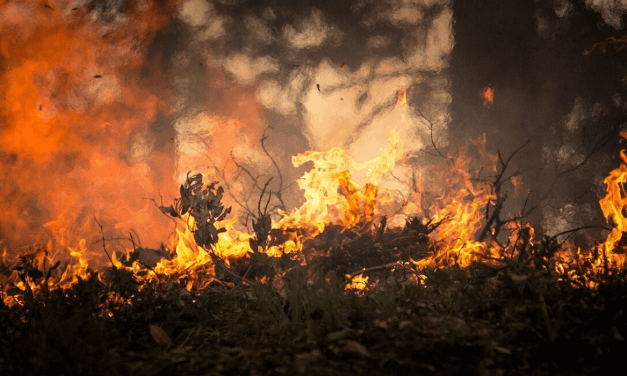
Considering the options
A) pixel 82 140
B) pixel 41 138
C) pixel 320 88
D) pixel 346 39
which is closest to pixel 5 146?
pixel 41 138

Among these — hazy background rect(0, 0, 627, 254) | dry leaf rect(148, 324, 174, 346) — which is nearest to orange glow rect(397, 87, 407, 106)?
hazy background rect(0, 0, 627, 254)

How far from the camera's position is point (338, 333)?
2.52m

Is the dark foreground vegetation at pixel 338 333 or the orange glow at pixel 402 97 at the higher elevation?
the orange glow at pixel 402 97

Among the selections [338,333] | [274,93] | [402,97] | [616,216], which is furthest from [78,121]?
[616,216]

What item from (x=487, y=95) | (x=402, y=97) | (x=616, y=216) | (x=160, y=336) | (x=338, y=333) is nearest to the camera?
(x=338, y=333)

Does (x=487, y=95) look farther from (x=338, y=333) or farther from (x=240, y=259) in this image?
(x=338, y=333)

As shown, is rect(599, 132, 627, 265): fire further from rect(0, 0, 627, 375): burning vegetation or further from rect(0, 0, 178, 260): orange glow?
rect(0, 0, 178, 260): orange glow

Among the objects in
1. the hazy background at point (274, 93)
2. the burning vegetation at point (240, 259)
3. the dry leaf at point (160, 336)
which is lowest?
the dry leaf at point (160, 336)

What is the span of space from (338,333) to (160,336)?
3.67ft

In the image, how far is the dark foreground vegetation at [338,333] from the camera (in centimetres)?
223

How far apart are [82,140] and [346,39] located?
7.52 metres

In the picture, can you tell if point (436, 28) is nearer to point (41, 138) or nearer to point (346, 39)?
point (346, 39)

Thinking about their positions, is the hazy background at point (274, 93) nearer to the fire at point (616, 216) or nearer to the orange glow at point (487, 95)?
the orange glow at point (487, 95)

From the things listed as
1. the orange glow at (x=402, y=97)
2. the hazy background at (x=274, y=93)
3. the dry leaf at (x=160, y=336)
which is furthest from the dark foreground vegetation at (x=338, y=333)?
the orange glow at (x=402, y=97)
